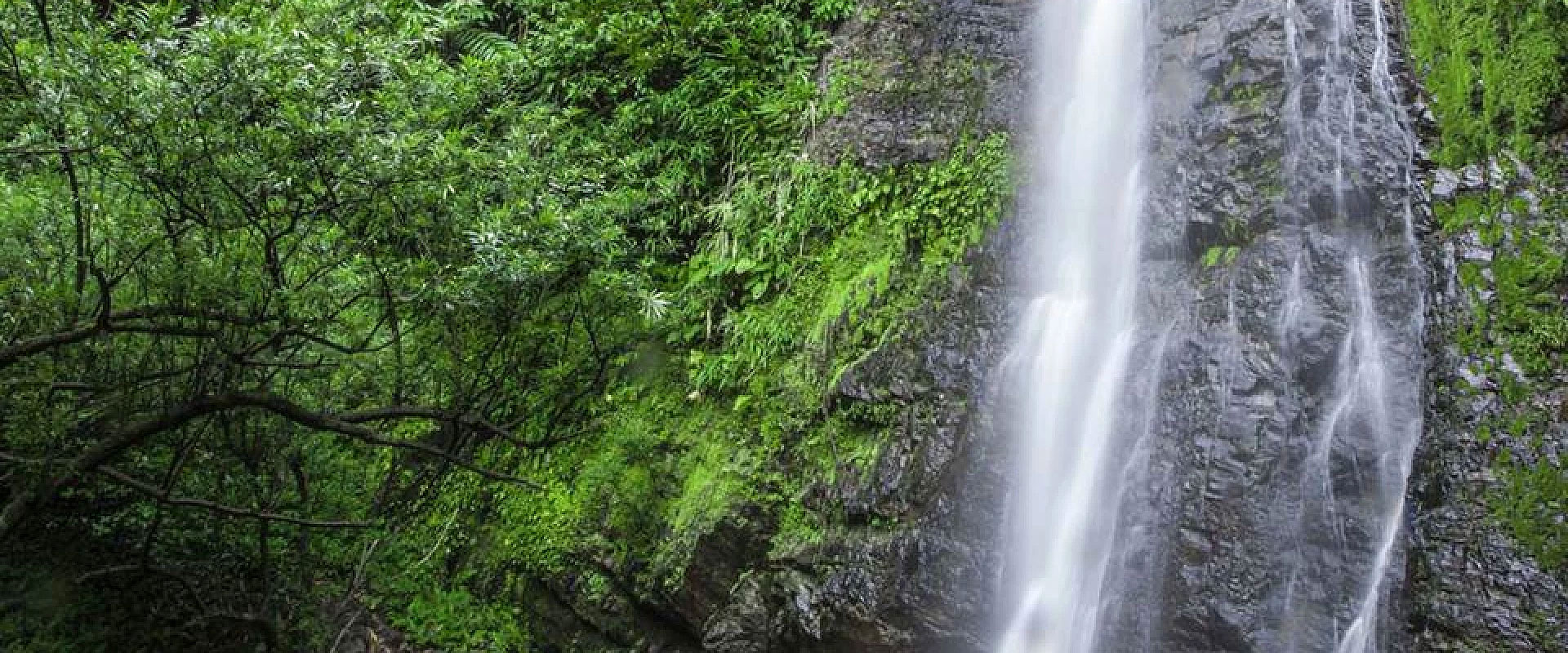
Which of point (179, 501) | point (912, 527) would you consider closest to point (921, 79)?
point (912, 527)

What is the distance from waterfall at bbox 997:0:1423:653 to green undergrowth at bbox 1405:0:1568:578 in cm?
24

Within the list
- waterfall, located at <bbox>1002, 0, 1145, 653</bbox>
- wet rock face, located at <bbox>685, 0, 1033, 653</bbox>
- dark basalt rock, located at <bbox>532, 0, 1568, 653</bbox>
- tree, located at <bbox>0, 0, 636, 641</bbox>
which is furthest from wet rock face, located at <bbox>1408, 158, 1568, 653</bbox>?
tree, located at <bbox>0, 0, 636, 641</bbox>

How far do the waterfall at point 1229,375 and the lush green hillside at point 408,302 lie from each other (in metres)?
1.05

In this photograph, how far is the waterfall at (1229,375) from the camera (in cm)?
500

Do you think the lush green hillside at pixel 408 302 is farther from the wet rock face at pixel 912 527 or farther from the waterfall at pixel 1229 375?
the waterfall at pixel 1229 375

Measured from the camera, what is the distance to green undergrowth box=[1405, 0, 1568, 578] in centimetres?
468

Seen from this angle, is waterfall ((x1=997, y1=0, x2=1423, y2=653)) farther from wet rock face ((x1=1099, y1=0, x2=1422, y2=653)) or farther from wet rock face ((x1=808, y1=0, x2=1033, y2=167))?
wet rock face ((x1=808, y1=0, x2=1033, y2=167))

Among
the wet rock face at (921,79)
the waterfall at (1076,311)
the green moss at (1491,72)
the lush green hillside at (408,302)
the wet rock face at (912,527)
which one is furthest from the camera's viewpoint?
the wet rock face at (921,79)

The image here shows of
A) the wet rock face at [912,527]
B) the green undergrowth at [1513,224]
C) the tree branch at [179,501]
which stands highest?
the green undergrowth at [1513,224]

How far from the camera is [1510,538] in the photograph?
460 cm

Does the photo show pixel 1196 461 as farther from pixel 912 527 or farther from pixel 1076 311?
pixel 912 527

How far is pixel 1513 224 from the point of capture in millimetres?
5141

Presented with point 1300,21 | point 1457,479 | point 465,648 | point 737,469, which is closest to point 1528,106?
point 1300,21

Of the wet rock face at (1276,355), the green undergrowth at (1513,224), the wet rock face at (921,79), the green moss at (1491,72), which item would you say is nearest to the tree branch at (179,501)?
the wet rock face at (1276,355)
